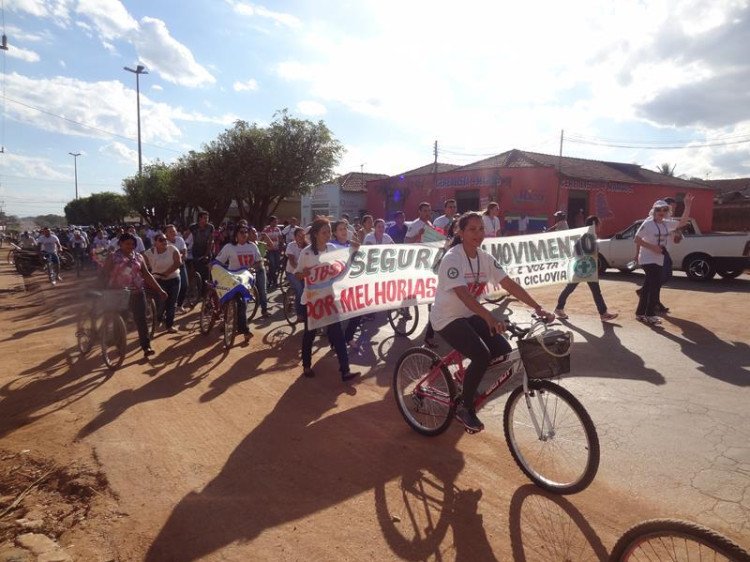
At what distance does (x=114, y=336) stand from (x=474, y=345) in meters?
5.40

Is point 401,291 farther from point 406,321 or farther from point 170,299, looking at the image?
point 170,299

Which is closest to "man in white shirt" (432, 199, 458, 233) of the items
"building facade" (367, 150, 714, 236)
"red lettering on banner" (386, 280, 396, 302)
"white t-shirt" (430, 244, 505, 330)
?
"red lettering on banner" (386, 280, 396, 302)

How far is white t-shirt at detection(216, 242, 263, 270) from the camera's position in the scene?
8375 millimetres

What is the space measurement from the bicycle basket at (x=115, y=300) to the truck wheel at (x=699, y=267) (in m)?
14.7

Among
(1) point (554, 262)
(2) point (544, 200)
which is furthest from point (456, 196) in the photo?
(1) point (554, 262)

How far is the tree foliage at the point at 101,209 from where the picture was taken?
219ft

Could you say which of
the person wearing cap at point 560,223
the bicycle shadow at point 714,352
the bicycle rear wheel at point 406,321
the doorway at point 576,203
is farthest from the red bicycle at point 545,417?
the doorway at point 576,203

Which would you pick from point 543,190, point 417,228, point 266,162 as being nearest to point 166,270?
point 417,228

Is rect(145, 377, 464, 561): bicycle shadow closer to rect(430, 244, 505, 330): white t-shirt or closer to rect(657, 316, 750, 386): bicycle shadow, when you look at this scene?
rect(430, 244, 505, 330): white t-shirt

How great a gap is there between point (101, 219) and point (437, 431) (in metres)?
78.8

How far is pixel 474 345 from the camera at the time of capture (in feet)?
12.3

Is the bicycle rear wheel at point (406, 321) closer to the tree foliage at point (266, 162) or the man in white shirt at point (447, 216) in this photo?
the man in white shirt at point (447, 216)

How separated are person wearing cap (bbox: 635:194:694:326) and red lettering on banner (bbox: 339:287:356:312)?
5149mm

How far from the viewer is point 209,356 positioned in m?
7.10
